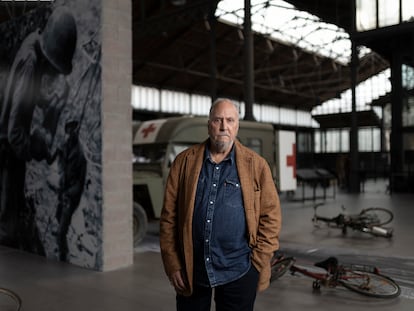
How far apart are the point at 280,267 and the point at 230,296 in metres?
2.95

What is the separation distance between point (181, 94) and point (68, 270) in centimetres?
2879

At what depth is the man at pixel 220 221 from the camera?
2.41 metres

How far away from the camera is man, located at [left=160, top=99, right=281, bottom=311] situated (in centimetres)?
241

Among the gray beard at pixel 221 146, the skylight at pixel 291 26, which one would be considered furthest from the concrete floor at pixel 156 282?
the skylight at pixel 291 26

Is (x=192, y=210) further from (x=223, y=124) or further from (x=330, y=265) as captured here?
(x=330, y=265)

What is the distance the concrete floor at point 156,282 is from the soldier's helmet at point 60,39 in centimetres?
297

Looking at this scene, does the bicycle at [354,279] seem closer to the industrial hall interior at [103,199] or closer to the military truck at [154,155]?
the industrial hall interior at [103,199]

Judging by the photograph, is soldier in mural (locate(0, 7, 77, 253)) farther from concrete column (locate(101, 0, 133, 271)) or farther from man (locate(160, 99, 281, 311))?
man (locate(160, 99, 281, 311))

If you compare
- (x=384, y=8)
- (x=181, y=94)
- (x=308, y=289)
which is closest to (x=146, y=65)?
(x=181, y=94)

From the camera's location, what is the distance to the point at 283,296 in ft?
15.9

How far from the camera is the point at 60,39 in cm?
662

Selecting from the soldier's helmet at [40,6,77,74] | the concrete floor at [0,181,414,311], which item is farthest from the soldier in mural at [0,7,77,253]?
the concrete floor at [0,181,414,311]

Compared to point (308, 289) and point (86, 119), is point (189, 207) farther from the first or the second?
point (86, 119)

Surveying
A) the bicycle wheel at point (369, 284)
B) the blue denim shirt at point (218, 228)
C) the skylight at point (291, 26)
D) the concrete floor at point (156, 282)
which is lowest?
the concrete floor at point (156, 282)
